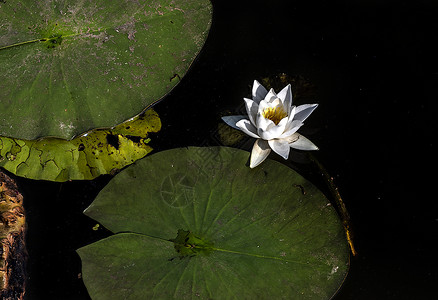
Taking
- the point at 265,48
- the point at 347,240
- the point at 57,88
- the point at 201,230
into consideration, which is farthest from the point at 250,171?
the point at 57,88

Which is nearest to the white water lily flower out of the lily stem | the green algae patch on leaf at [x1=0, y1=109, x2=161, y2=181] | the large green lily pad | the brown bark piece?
the lily stem

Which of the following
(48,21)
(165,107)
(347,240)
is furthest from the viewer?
(165,107)

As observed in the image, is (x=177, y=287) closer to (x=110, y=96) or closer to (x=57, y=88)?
(x=110, y=96)

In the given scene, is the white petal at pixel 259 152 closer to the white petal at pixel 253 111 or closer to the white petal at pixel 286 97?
the white petal at pixel 253 111

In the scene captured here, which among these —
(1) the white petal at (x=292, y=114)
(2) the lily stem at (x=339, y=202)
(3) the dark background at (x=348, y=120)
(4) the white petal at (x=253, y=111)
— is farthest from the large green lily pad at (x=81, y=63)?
(2) the lily stem at (x=339, y=202)

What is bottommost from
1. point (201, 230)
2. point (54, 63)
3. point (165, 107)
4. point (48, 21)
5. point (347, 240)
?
point (347, 240)

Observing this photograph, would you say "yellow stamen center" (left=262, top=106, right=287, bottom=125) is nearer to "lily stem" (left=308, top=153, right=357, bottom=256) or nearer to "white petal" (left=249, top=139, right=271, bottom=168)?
"white petal" (left=249, top=139, right=271, bottom=168)
